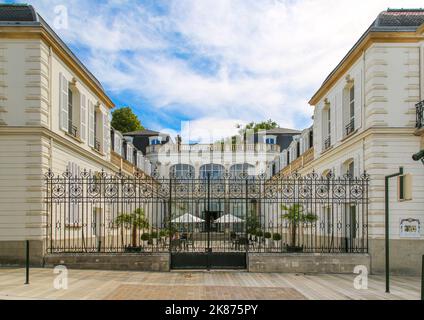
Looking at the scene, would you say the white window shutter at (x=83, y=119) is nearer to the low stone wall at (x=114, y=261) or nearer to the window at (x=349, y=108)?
the low stone wall at (x=114, y=261)

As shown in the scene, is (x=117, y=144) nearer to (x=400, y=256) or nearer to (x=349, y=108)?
(x=349, y=108)

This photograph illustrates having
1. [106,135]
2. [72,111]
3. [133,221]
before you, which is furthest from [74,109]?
[133,221]

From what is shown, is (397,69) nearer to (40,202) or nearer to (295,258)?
(295,258)

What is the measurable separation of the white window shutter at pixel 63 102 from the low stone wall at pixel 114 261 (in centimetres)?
480

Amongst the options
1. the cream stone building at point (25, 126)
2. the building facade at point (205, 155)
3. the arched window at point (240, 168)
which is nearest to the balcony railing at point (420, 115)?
the cream stone building at point (25, 126)

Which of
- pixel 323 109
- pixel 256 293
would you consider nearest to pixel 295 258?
pixel 256 293

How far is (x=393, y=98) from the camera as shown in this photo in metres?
16.4

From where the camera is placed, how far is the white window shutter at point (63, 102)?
59.2 feet

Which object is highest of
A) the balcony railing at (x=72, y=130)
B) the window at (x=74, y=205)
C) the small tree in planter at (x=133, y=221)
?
the balcony railing at (x=72, y=130)

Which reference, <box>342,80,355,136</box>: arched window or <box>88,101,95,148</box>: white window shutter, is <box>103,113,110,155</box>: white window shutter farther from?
<box>342,80,355,136</box>: arched window

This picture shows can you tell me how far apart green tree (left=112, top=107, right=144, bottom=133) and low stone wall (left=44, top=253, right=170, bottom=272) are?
40.1 metres

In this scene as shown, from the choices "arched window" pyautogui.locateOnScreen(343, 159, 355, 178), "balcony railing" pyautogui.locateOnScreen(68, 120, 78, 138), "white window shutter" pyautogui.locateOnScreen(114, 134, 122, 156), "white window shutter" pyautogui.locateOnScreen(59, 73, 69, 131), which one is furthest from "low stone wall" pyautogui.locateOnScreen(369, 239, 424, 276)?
"white window shutter" pyautogui.locateOnScreen(114, 134, 122, 156)

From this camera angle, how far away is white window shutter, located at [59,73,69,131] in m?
18.0

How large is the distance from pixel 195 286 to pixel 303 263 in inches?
173
